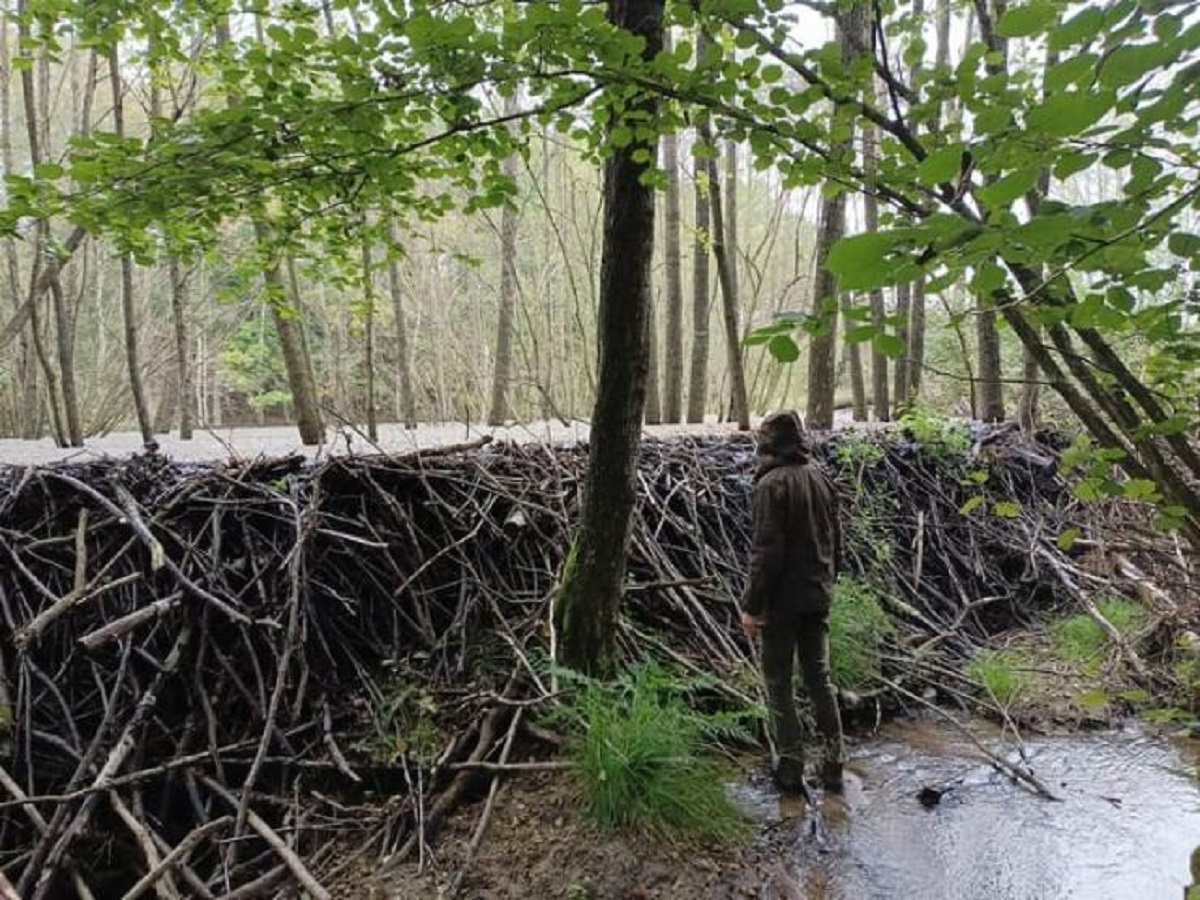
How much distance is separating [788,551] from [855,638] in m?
1.42

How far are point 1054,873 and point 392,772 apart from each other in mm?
2958

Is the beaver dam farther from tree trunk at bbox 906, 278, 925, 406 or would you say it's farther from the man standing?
tree trunk at bbox 906, 278, 925, 406

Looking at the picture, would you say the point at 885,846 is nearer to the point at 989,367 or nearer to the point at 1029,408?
the point at 1029,408

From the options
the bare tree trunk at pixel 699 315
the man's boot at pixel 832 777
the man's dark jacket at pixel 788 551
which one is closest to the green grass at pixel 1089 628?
the man's boot at pixel 832 777

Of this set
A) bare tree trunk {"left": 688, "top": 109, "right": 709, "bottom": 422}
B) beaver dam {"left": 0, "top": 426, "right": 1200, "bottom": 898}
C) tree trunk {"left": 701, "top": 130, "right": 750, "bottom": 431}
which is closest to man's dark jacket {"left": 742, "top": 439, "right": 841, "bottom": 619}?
beaver dam {"left": 0, "top": 426, "right": 1200, "bottom": 898}

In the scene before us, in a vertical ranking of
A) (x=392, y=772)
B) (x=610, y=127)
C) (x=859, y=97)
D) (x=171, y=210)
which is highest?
(x=610, y=127)

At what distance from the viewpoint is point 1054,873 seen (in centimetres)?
308

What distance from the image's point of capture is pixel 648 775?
10.2 ft

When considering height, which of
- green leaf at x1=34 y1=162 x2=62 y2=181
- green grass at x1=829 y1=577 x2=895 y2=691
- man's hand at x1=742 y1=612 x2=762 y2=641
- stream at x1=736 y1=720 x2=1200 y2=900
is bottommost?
stream at x1=736 y1=720 x2=1200 y2=900

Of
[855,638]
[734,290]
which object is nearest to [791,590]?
[855,638]

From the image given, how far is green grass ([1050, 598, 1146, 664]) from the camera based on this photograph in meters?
5.35

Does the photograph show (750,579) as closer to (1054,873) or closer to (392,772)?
(1054,873)

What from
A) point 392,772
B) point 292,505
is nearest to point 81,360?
point 292,505

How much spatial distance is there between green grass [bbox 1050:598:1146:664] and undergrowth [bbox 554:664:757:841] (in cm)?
351
